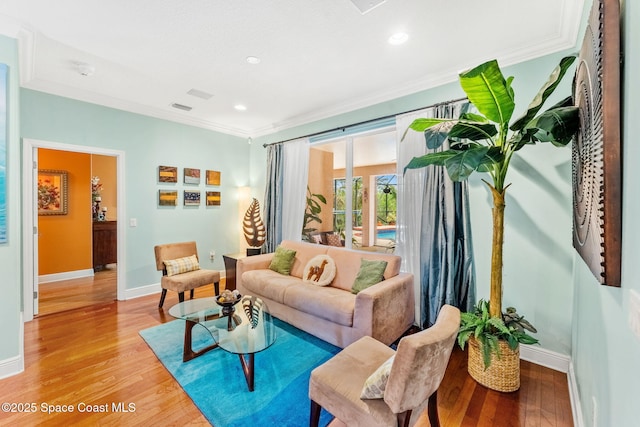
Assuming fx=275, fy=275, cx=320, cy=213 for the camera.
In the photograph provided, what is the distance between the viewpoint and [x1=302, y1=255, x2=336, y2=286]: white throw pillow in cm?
321

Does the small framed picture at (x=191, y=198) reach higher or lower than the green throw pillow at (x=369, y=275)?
higher

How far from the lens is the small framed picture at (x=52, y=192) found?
4.84m

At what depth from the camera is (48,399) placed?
1.95 m

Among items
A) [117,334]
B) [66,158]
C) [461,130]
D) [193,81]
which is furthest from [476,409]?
[66,158]

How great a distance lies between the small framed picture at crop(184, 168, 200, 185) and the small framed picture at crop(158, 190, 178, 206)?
28 centimetres

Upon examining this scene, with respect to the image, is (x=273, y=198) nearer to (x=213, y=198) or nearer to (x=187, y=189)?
(x=213, y=198)

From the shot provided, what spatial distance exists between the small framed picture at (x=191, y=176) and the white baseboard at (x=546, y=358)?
4828 millimetres

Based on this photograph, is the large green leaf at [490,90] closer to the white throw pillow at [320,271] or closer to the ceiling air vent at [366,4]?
the ceiling air vent at [366,4]

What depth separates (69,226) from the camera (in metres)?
5.14

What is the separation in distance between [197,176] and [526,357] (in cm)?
490

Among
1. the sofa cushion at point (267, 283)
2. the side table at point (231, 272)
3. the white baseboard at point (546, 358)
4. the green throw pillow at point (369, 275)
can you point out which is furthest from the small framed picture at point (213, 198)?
the white baseboard at point (546, 358)

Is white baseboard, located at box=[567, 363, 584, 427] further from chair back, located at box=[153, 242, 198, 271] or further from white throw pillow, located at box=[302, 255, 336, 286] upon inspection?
chair back, located at box=[153, 242, 198, 271]

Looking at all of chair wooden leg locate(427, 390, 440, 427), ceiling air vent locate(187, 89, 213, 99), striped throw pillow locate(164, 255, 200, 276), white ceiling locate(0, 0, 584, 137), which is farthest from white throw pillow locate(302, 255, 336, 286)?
ceiling air vent locate(187, 89, 213, 99)

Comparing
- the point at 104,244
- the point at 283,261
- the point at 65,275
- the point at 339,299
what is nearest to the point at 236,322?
the point at 339,299
